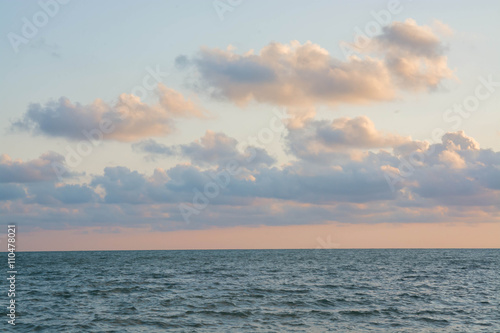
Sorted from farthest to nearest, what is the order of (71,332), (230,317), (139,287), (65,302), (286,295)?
(139,287) → (286,295) → (65,302) → (230,317) → (71,332)

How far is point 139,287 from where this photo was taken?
201ft

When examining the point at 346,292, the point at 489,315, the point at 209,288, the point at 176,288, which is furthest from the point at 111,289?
the point at 489,315

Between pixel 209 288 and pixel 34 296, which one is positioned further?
pixel 209 288

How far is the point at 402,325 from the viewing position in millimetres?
36375

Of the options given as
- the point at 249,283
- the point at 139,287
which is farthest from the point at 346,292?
the point at 139,287

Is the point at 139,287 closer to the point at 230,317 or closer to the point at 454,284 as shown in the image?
the point at 230,317

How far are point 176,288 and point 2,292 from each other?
21.5 metres

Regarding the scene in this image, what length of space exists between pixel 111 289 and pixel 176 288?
8.33 meters

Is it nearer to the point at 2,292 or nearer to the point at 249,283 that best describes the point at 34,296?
the point at 2,292

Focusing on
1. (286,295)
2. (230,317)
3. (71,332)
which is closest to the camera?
(71,332)

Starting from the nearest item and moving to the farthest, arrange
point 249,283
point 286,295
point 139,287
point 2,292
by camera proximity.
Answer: point 286,295 < point 2,292 < point 139,287 < point 249,283

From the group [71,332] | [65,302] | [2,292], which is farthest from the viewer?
[2,292]

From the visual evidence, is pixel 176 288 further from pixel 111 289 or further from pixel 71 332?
pixel 71 332

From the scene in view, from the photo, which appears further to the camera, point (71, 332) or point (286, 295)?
point (286, 295)
